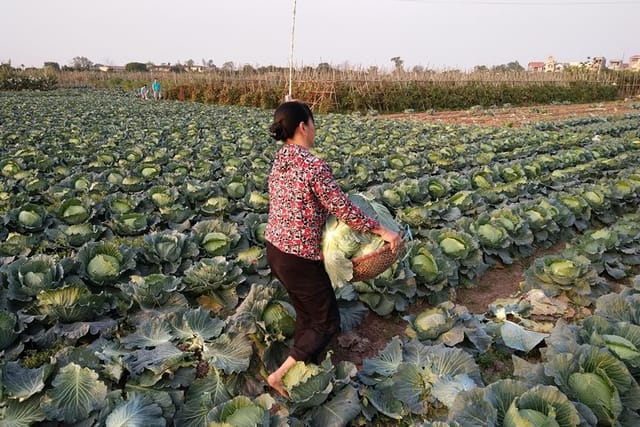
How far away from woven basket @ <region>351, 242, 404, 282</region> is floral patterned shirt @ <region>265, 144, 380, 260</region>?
218mm

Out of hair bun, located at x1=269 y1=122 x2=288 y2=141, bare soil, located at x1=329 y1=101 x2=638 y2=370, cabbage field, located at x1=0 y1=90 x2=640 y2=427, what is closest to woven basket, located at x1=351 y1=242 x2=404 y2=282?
cabbage field, located at x1=0 y1=90 x2=640 y2=427

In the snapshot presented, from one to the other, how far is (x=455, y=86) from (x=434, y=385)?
30753 mm

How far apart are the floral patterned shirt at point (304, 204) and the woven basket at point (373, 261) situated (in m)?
0.22

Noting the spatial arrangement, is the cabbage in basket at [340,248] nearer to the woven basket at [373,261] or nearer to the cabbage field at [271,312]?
the woven basket at [373,261]

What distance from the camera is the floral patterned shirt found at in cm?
251

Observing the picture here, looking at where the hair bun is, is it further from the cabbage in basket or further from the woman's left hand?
the woman's left hand

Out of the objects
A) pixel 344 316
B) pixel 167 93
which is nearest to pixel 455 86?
pixel 167 93

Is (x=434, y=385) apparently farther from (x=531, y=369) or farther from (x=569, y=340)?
(x=569, y=340)

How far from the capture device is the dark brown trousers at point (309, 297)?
8.79 ft

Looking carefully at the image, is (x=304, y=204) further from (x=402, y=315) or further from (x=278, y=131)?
(x=402, y=315)

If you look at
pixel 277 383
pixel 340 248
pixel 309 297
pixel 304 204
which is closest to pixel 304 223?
pixel 304 204

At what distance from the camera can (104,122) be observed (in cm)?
1559

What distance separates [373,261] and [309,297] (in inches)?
18.0

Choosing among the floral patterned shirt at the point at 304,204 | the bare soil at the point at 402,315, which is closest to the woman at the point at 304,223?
the floral patterned shirt at the point at 304,204
